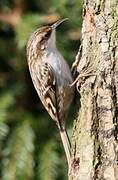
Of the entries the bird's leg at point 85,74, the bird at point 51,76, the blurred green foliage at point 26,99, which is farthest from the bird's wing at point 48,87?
the blurred green foliage at point 26,99

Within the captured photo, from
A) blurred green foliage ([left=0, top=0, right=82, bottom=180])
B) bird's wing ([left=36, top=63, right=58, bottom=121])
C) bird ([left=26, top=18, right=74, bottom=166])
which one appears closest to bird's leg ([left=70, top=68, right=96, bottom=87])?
bird ([left=26, top=18, right=74, bottom=166])

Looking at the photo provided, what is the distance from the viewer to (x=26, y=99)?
14.5ft

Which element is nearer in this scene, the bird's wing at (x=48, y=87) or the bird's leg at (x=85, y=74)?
the bird's leg at (x=85, y=74)

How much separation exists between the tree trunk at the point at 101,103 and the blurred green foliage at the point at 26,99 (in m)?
0.80

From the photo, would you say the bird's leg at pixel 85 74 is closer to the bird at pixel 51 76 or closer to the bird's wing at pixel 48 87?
the bird at pixel 51 76

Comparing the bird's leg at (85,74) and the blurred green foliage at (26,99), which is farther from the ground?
the bird's leg at (85,74)

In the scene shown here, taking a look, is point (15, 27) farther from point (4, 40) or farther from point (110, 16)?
point (110, 16)

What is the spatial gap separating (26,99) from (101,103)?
4.51 ft

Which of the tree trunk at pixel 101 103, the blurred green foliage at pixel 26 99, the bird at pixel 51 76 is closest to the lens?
the tree trunk at pixel 101 103

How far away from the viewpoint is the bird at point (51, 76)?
3502 millimetres

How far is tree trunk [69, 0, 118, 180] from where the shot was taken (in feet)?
10.1

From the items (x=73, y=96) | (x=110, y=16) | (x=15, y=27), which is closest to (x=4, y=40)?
(x=15, y=27)

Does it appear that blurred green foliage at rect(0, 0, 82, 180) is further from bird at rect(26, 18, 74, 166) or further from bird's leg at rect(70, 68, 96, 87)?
bird's leg at rect(70, 68, 96, 87)

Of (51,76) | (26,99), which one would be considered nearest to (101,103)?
(51,76)
